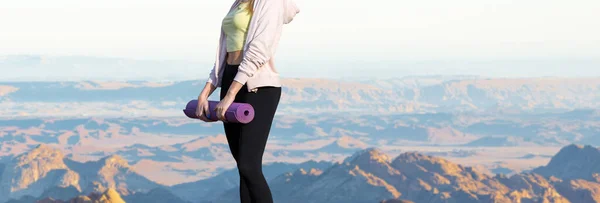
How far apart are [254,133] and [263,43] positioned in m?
0.71

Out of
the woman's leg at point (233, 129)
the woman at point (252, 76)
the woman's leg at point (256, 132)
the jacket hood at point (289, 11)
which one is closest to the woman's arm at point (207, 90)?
the woman at point (252, 76)

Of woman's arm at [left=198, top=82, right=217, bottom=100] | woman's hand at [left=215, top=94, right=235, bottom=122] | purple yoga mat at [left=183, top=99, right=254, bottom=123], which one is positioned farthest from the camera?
woman's arm at [left=198, top=82, right=217, bottom=100]

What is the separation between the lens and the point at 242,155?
920cm

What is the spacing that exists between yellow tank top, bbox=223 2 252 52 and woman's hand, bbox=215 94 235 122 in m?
0.45

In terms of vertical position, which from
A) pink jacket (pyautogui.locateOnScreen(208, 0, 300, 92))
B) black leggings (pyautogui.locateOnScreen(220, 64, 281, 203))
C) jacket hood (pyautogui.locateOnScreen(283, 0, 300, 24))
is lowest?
black leggings (pyautogui.locateOnScreen(220, 64, 281, 203))

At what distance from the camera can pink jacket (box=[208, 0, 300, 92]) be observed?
29.3 feet

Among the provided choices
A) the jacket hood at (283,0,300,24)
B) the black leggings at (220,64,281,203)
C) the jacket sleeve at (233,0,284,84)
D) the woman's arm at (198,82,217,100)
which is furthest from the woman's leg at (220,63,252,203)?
the jacket hood at (283,0,300,24)

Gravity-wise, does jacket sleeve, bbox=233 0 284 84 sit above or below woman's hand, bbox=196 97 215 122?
above

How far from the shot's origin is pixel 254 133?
9164mm

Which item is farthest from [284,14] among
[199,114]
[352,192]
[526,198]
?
[352,192]

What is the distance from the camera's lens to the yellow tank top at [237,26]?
9141 mm

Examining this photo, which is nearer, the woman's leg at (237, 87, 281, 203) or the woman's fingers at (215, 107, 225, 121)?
the woman's fingers at (215, 107, 225, 121)

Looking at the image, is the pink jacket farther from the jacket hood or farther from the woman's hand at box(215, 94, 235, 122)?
the woman's hand at box(215, 94, 235, 122)

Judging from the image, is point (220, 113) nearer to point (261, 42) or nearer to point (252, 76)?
point (252, 76)
